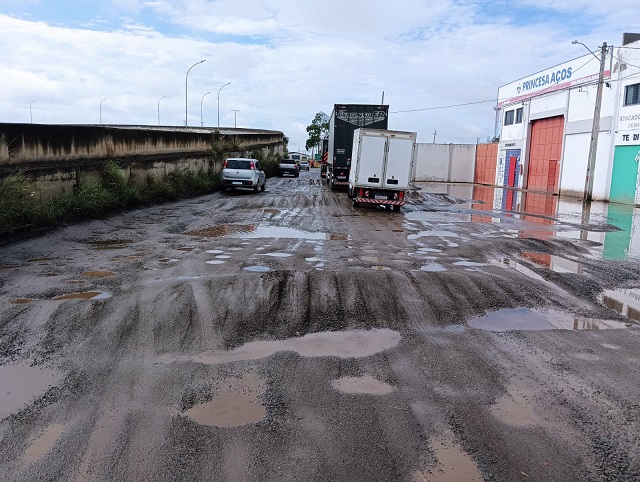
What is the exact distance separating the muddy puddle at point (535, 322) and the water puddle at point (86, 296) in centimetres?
463

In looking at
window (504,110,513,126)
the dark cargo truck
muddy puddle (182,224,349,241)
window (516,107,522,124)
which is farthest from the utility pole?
muddy puddle (182,224,349,241)

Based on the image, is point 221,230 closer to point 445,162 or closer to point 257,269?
point 257,269

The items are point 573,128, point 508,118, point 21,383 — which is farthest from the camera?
point 508,118

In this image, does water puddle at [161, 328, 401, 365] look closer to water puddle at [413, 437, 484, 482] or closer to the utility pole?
water puddle at [413, 437, 484, 482]

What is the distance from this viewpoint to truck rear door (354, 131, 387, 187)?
67.6 feet

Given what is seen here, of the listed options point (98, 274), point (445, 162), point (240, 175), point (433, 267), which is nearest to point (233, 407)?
point (98, 274)

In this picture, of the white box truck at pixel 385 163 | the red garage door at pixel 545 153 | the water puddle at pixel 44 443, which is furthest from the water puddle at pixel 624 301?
the red garage door at pixel 545 153

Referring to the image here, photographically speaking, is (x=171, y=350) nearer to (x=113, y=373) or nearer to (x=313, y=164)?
(x=113, y=373)

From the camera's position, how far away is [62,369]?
496 cm

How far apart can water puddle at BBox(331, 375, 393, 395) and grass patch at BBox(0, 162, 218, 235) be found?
29.3 ft

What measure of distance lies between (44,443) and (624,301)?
24.4ft

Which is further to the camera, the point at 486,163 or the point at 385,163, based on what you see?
the point at 486,163

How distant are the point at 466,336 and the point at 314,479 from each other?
323cm

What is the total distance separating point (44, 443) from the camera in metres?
3.69
